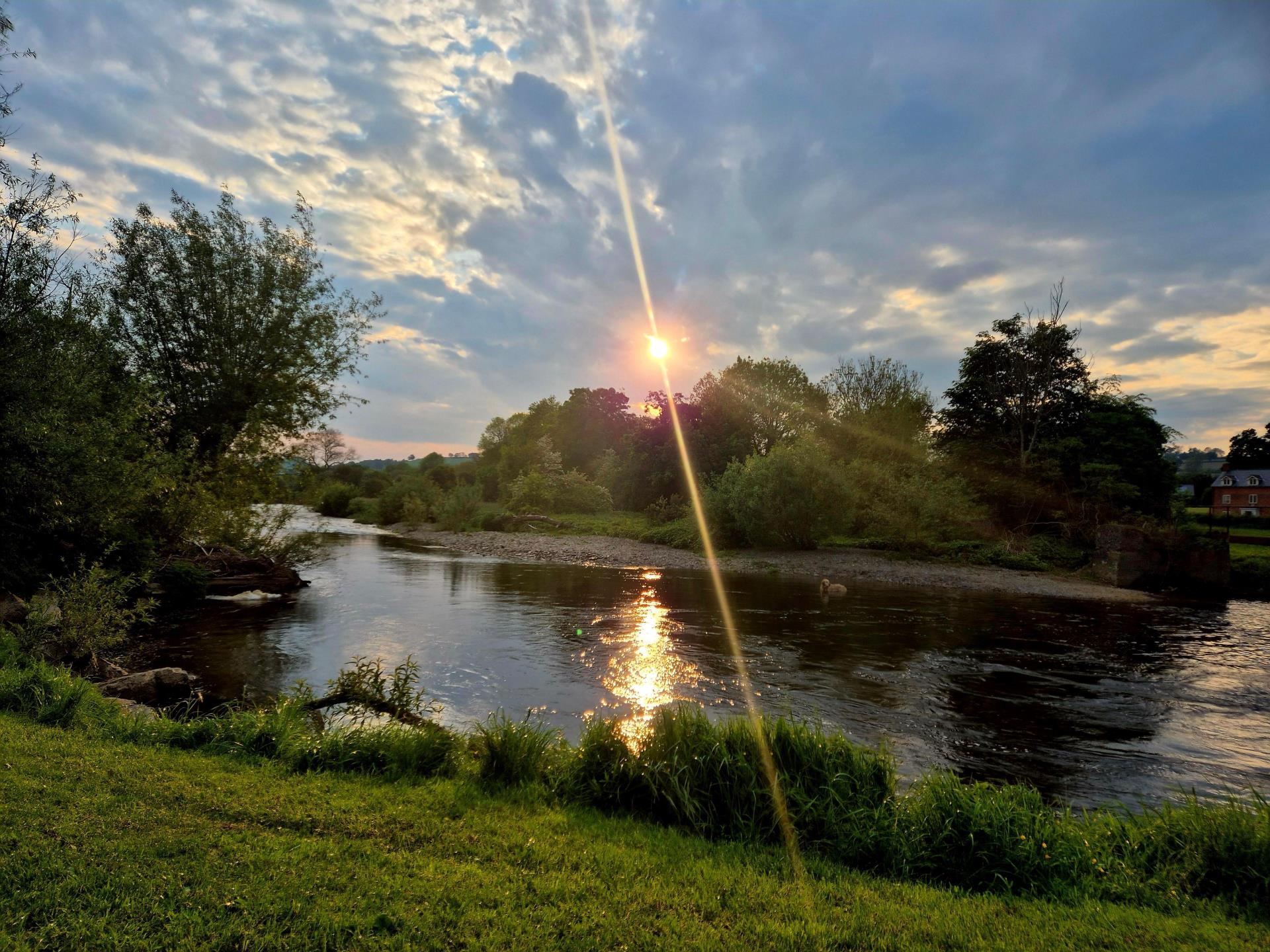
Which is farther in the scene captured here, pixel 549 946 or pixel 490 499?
pixel 490 499

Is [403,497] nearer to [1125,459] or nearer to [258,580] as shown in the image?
[258,580]

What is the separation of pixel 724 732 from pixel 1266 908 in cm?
435

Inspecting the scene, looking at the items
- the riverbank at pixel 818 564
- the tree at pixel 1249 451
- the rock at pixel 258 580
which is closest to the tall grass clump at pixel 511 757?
the rock at pixel 258 580

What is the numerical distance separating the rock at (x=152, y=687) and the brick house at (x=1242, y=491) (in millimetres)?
80862

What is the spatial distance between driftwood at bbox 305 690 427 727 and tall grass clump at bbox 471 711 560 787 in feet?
6.61

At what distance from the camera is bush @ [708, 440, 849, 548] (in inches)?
1341

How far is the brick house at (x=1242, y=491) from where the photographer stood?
194ft

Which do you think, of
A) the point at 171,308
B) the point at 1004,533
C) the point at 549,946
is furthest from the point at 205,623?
the point at 1004,533

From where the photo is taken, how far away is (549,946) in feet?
11.8

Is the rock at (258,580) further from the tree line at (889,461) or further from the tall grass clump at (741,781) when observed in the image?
the tall grass clump at (741,781)

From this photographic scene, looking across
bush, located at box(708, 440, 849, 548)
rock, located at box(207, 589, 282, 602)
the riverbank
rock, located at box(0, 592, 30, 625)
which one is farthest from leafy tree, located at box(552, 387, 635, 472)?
rock, located at box(0, 592, 30, 625)

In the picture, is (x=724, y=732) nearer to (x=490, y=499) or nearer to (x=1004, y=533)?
(x=1004, y=533)

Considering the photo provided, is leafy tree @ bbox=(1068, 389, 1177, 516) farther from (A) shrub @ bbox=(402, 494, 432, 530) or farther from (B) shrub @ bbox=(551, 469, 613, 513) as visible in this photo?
(A) shrub @ bbox=(402, 494, 432, 530)

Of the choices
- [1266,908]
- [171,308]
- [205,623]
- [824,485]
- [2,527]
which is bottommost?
[205,623]
